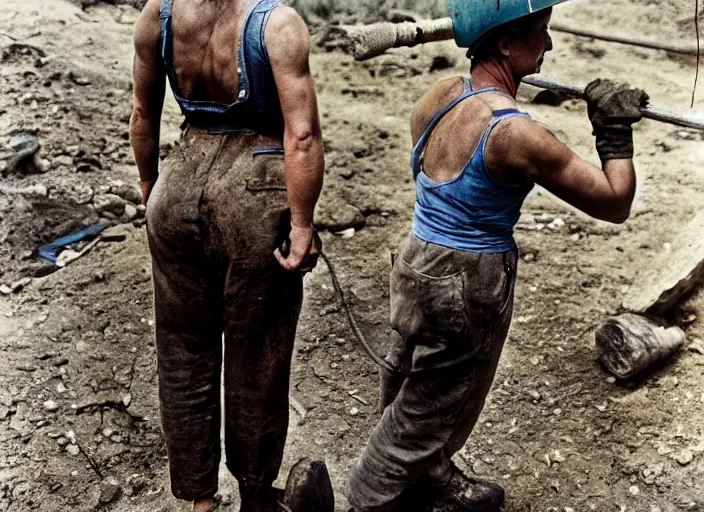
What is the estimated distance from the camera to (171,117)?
22.9 feet

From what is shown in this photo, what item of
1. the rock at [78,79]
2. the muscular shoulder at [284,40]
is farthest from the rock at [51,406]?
the rock at [78,79]

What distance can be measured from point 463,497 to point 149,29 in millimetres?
2422

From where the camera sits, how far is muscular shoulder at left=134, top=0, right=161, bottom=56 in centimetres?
294

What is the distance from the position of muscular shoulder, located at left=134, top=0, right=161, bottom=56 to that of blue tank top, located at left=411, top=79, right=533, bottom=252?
1.08 m

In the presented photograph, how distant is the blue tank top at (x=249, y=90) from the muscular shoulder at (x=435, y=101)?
544 millimetres

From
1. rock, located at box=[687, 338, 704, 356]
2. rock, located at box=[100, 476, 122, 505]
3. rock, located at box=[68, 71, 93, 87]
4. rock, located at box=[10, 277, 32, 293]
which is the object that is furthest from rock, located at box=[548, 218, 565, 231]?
rock, located at box=[68, 71, 93, 87]

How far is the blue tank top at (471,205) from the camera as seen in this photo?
9.01 ft

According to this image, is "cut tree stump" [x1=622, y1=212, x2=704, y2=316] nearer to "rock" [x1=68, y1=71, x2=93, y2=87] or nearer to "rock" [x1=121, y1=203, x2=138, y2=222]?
"rock" [x1=121, y1=203, x2=138, y2=222]

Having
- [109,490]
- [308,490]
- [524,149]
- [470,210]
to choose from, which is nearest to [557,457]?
[308,490]

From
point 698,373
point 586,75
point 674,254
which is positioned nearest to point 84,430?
point 698,373

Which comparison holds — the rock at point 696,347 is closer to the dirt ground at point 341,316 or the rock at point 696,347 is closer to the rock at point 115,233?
the dirt ground at point 341,316

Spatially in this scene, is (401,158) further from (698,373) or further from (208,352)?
(208,352)

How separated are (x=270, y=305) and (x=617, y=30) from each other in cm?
633

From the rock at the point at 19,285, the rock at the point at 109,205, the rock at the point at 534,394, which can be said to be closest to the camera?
the rock at the point at 534,394
